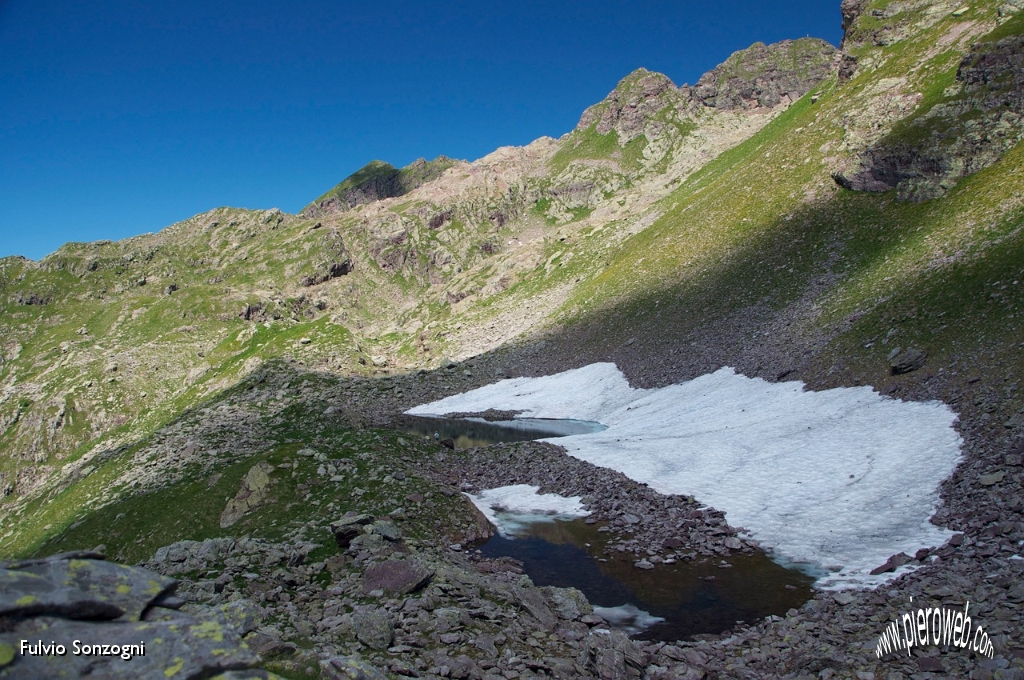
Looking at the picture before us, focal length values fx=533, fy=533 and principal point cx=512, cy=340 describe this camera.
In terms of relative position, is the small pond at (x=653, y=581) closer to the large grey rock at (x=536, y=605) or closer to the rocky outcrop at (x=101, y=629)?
the large grey rock at (x=536, y=605)

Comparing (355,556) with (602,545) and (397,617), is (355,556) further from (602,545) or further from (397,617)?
(602,545)

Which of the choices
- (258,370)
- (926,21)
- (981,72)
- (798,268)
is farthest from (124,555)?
(926,21)

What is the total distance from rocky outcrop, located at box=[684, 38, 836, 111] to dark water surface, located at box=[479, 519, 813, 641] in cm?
17804

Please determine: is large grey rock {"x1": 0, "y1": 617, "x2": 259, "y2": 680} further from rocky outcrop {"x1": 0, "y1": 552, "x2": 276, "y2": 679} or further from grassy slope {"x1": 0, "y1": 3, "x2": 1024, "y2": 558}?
grassy slope {"x1": 0, "y1": 3, "x2": 1024, "y2": 558}

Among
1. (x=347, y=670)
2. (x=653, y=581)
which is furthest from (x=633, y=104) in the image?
(x=347, y=670)

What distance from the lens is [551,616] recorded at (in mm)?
13789

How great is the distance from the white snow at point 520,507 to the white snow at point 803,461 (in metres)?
4.11

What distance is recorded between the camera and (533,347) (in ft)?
235

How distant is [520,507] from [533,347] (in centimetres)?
4573

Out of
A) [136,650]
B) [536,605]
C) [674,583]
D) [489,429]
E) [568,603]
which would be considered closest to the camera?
[136,650]

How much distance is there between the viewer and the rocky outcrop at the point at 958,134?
44625 millimetres

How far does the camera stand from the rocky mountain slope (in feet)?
43.9

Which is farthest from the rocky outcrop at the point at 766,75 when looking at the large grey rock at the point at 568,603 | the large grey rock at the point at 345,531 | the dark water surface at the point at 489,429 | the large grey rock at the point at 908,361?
the large grey rock at the point at 568,603

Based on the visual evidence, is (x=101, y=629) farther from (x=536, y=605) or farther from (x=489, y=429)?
(x=489, y=429)
